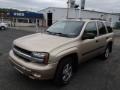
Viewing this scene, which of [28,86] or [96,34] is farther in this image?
[96,34]

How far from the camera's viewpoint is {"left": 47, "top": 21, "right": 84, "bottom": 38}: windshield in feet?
16.0

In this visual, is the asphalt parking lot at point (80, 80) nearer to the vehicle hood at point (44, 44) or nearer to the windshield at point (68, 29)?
the vehicle hood at point (44, 44)

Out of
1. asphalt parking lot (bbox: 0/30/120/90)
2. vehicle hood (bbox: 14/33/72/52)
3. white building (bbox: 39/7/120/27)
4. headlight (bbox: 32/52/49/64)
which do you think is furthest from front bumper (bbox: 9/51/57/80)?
white building (bbox: 39/7/120/27)

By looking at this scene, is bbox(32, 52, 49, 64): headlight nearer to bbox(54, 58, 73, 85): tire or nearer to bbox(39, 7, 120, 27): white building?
bbox(54, 58, 73, 85): tire

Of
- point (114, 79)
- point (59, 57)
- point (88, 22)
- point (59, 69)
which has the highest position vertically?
point (88, 22)

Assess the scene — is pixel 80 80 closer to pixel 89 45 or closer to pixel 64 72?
pixel 64 72

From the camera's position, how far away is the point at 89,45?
5.22 meters

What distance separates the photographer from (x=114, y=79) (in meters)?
5.02

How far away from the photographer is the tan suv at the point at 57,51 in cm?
374

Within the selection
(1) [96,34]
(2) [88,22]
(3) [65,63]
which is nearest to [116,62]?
(1) [96,34]

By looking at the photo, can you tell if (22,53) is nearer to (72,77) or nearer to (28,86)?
(28,86)

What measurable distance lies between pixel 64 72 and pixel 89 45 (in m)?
1.44

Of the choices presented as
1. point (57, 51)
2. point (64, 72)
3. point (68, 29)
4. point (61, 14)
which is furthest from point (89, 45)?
point (61, 14)

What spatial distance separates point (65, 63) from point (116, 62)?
3.62m
